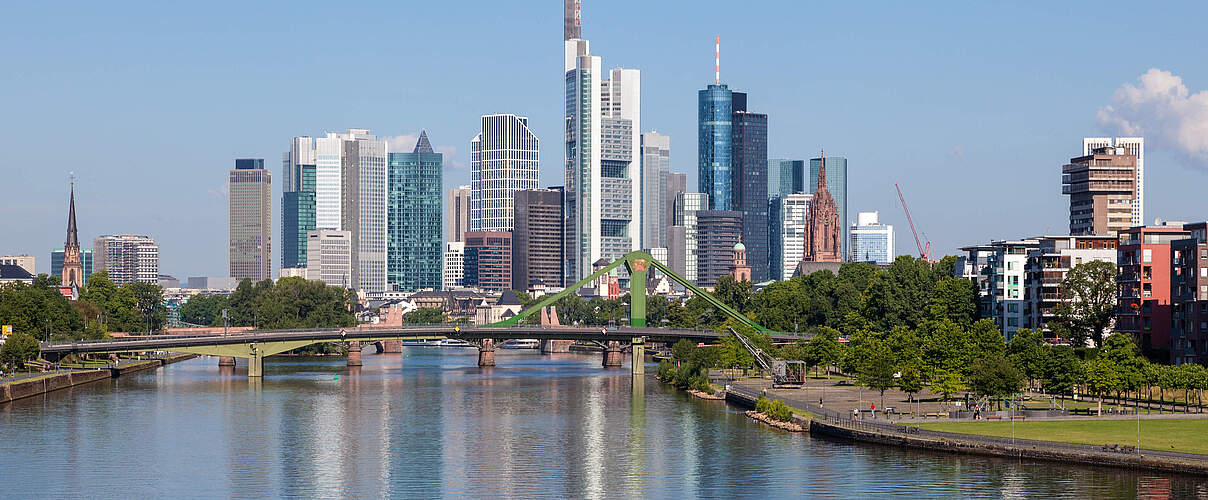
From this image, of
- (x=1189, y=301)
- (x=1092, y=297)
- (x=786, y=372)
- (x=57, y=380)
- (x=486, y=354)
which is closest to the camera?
(x=1189, y=301)

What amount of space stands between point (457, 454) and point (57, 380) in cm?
6043

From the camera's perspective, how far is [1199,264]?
119 metres

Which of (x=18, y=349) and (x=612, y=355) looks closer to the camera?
(x=18, y=349)

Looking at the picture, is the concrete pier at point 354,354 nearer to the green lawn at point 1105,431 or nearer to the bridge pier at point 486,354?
the bridge pier at point 486,354

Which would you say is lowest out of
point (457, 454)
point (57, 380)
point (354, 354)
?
point (457, 454)

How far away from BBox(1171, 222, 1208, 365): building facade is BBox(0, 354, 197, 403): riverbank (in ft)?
286

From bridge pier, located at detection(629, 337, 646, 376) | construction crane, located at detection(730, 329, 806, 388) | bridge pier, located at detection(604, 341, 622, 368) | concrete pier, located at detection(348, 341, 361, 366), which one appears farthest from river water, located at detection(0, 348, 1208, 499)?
bridge pier, located at detection(604, 341, 622, 368)

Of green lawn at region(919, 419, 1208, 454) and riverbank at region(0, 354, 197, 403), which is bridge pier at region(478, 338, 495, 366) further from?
green lawn at region(919, 419, 1208, 454)

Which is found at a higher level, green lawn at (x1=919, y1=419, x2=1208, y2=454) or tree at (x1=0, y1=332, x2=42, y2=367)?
tree at (x1=0, y1=332, x2=42, y2=367)

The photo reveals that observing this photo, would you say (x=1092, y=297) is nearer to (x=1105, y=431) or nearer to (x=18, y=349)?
(x=1105, y=431)

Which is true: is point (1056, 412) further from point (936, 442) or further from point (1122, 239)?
point (1122, 239)

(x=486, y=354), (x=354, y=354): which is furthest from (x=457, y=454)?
(x=486, y=354)

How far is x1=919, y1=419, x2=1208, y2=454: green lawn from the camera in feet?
260

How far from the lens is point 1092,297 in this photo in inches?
5138
